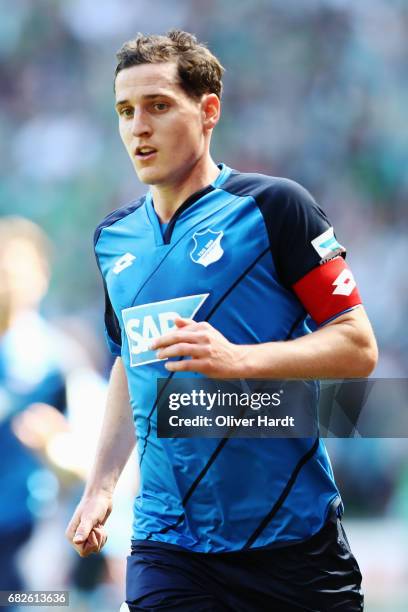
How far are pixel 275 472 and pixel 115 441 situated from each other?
2.11 ft

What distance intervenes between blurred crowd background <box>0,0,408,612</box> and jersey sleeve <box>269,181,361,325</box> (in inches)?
169

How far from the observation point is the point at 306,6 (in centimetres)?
905

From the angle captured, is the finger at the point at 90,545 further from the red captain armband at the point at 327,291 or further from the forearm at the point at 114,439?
the red captain armband at the point at 327,291

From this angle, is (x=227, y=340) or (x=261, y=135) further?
(x=261, y=135)

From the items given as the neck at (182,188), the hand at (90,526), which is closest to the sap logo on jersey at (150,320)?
the neck at (182,188)

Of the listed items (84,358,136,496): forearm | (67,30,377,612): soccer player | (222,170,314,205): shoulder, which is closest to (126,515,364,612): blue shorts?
(67,30,377,612): soccer player

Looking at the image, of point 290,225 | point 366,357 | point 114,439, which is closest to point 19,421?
point 114,439

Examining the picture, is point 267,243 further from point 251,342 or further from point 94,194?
point 94,194

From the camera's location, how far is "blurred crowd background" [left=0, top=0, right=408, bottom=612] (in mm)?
7820

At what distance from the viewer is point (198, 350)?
243 cm

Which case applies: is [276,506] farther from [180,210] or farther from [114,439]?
[180,210]

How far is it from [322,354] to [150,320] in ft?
1.90

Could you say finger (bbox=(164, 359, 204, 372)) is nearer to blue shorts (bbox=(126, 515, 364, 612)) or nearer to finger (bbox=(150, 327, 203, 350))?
finger (bbox=(150, 327, 203, 350))

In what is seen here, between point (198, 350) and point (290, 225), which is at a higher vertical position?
point (290, 225)
